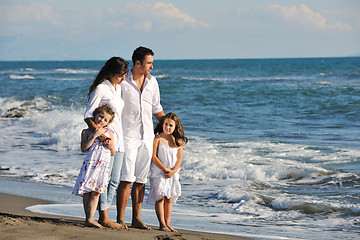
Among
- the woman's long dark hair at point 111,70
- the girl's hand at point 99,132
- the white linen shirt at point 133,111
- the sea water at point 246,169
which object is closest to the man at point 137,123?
the white linen shirt at point 133,111

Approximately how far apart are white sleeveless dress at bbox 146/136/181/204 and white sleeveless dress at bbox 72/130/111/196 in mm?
571

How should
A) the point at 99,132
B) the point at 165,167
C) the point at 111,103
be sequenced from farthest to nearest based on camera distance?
the point at 165,167 < the point at 111,103 < the point at 99,132

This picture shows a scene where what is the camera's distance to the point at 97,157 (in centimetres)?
412

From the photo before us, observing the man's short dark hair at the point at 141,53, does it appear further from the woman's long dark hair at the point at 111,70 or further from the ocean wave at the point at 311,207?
the ocean wave at the point at 311,207

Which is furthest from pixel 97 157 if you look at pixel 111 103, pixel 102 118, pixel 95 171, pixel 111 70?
pixel 111 70

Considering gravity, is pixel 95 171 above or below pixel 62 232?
above

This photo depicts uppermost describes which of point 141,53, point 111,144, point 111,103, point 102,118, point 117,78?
point 141,53

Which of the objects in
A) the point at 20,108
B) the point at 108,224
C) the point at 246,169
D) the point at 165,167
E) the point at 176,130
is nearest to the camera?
the point at 108,224

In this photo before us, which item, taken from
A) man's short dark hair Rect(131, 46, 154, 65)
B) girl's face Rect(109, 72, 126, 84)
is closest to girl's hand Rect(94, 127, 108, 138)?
girl's face Rect(109, 72, 126, 84)

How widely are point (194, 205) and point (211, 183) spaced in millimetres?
1488

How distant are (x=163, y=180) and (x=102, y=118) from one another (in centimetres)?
89

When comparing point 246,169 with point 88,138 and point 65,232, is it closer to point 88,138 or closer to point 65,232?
point 88,138

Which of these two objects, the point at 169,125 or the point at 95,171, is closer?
the point at 95,171

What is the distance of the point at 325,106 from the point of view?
19.9 metres
